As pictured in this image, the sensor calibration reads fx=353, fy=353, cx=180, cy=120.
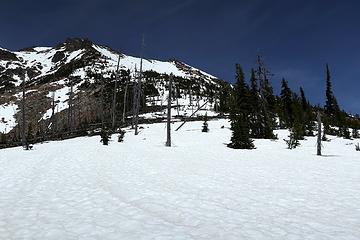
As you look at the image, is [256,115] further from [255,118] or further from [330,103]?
[330,103]

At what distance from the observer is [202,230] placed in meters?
6.32

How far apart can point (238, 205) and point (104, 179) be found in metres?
5.64

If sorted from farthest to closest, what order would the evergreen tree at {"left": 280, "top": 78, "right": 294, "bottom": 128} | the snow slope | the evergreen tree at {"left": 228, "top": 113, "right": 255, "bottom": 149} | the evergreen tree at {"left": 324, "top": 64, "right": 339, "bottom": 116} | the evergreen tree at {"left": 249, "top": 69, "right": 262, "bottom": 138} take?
1. the snow slope
2. the evergreen tree at {"left": 324, "top": 64, "right": 339, "bottom": 116}
3. the evergreen tree at {"left": 280, "top": 78, "right": 294, "bottom": 128}
4. the evergreen tree at {"left": 249, "top": 69, "right": 262, "bottom": 138}
5. the evergreen tree at {"left": 228, "top": 113, "right": 255, "bottom": 149}

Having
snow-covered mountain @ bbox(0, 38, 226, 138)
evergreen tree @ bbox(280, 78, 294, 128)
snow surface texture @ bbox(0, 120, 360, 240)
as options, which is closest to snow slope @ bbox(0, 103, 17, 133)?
snow-covered mountain @ bbox(0, 38, 226, 138)

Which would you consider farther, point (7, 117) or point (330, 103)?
point (7, 117)

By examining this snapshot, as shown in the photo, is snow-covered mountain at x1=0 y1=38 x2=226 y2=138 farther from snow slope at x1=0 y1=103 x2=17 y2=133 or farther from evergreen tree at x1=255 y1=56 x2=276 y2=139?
evergreen tree at x1=255 y1=56 x2=276 y2=139

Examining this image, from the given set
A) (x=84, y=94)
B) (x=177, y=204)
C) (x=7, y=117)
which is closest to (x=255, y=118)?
(x=177, y=204)

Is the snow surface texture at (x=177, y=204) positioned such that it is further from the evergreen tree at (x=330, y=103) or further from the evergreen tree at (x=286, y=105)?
the evergreen tree at (x=330, y=103)

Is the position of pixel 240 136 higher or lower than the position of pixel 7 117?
lower

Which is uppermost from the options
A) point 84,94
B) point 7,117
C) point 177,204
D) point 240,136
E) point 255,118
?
point 84,94

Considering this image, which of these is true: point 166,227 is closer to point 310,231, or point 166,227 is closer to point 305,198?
point 310,231

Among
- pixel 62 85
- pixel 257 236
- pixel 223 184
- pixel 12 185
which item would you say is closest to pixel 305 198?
pixel 223 184

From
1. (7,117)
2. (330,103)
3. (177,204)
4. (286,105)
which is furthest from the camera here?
(7,117)

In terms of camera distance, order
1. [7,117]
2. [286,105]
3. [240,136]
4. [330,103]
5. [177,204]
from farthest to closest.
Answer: [7,117], [330,103], [286,105], [240,136], [177,204]
